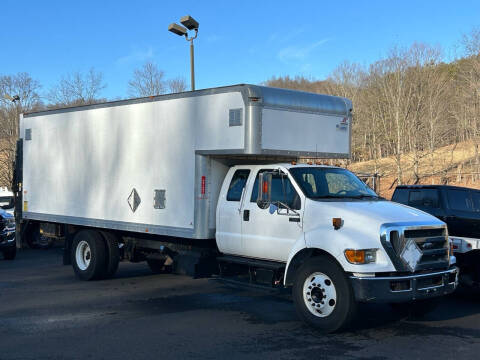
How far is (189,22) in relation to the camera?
1666cm

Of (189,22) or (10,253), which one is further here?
(189,22)

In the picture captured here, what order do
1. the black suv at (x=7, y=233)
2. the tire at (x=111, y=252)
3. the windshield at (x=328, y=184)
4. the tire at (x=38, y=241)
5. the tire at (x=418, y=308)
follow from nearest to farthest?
the windshield at (x=328, y=184)
the tire at (x=418, y=308)
the tire at (x=111, y=252)
the black suv at (x=7, y=233)
the tire at (x=38, y=241)

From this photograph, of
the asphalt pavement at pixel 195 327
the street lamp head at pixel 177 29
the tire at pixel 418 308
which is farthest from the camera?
the street lamp head at pixel 177 29

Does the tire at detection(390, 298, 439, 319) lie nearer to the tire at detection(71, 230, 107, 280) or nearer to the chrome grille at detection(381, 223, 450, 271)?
the chrome grille at detection(381, 223, 450, 271)

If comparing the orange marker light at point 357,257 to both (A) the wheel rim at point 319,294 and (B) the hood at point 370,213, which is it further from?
(A) the wheel rim at point 319,294

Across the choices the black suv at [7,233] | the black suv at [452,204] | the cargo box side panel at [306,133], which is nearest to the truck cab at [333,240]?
the cargo box side panel at [306,133]

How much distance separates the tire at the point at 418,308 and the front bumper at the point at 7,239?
10.2 m

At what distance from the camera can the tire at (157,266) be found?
11.1m

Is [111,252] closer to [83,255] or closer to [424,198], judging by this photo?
[83,255]

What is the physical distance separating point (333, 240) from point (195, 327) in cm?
219

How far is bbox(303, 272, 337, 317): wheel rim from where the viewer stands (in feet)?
22.4

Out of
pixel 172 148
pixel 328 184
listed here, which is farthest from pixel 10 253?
pixel 328 184

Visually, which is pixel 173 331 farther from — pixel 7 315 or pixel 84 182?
pixel 84 182

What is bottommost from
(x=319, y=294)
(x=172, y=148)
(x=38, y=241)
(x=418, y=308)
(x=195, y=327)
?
(x=195, y=327)
